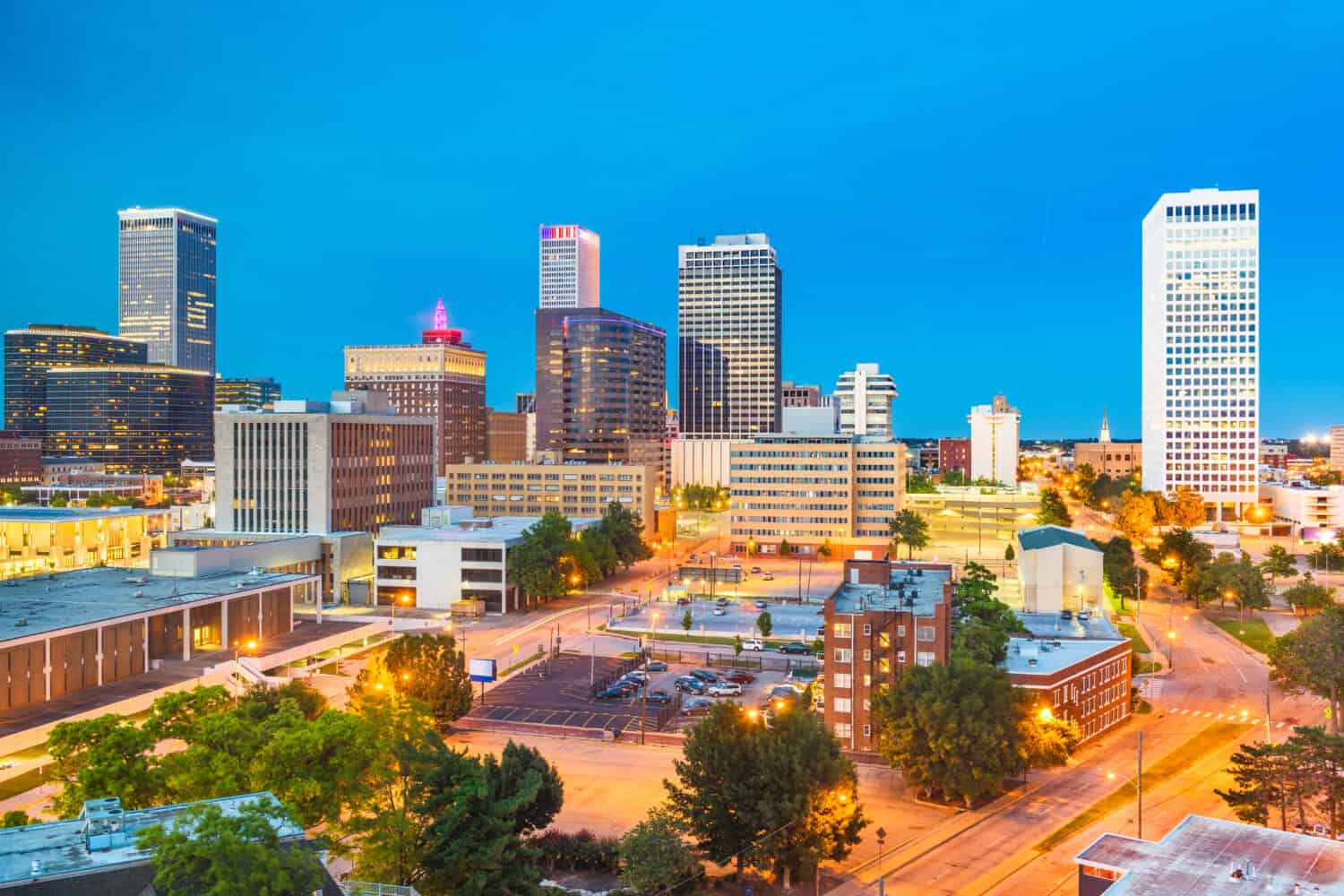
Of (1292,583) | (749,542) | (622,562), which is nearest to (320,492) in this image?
(622,562)

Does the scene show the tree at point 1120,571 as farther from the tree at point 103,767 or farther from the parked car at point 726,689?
the tree at point 103,767

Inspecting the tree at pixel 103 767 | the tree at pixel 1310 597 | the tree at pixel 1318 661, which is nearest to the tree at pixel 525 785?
the tree at pixel 103 767

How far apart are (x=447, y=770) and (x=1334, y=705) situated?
60.1 m

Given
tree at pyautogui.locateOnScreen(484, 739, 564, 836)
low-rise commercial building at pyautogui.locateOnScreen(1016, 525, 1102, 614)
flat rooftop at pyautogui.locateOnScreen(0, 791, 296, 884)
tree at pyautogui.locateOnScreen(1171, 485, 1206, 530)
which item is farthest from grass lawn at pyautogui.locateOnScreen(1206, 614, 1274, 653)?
flat rooftop at pyautogui.locateOnScreen(0, 791, 296, 884)

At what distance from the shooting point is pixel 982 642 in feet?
198

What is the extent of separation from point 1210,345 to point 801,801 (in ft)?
580

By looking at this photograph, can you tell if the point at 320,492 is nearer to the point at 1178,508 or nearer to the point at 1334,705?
the point at 1334,705

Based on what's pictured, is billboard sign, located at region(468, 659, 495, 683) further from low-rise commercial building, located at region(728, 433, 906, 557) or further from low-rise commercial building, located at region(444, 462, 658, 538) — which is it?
low-rise commercial building, located at region(444, 462, 658, 538)

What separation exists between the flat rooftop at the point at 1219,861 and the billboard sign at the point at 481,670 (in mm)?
45406

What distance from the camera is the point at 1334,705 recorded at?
64.9m

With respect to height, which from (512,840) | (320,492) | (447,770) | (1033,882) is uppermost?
(320,492)

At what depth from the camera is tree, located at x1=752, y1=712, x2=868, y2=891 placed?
41688mm

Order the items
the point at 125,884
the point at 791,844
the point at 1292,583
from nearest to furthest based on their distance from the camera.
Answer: the point at 125,884
the point at 791,844
the point at 1292,583

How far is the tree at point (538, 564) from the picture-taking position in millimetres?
107938
